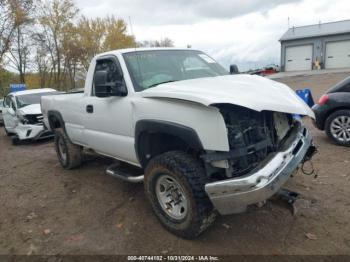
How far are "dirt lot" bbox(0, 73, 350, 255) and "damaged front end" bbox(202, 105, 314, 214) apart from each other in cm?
74

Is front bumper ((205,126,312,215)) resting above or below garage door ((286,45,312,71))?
below

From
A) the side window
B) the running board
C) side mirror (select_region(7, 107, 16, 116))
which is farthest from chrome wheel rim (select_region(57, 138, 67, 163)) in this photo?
side mirror (select_region(7, 107, 16, 116))

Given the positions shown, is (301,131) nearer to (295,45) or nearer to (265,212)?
(265,212)

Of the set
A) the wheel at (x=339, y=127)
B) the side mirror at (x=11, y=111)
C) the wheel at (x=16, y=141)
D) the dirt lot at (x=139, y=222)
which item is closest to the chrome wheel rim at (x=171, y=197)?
the dirt lot at (x=139, y=222)

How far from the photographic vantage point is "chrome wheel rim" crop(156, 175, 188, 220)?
3.29 meters

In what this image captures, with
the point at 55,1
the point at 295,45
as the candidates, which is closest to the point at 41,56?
the point at 55,1

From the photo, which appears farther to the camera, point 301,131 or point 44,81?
point 44,81

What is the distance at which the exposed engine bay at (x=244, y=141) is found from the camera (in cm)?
278

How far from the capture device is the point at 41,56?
28.6 meters

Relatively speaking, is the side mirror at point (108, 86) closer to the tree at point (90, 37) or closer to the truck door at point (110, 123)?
the truck door at point (110, 123)

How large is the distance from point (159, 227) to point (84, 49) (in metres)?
30.7

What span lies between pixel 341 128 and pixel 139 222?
183 inches

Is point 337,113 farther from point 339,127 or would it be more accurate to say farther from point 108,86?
point 108,86

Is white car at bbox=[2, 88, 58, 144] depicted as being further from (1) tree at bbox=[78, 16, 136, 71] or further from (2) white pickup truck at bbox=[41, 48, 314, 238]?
(1) tree at bbox=[78, 16, 136, 71]
